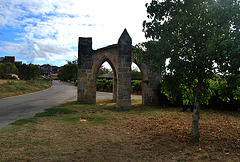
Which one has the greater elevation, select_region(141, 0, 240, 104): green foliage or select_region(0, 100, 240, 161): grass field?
select_region(141, 0, 240, 104): green foliage

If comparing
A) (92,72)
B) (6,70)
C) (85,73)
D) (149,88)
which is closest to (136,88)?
(149,88)

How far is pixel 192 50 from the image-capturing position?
4750 millimetres

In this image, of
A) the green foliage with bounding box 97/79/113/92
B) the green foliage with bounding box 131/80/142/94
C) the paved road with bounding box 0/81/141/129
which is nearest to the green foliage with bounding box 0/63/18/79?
the green foliage with bounding box 97/79/113/92

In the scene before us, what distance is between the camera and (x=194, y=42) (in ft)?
15.6

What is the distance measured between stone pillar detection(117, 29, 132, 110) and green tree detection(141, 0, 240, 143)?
5.61m

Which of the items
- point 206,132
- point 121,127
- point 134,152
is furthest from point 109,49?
point 134,152

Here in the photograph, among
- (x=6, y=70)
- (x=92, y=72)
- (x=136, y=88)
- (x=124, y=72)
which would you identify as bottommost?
(x=136, y=88)

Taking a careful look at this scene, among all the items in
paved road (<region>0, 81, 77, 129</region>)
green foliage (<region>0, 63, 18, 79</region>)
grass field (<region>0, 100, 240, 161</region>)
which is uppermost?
green foliage (<region>0, 63, 18, 79</region>)

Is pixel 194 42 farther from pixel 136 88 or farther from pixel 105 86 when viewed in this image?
pixel 105 86

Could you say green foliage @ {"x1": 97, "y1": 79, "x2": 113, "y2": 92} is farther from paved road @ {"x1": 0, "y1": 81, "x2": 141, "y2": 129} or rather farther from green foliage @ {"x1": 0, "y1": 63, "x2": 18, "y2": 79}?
green foliage @ {"x1": 0, "y1": 63, "x2": 18, "y2": 79}

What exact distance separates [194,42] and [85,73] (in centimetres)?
963

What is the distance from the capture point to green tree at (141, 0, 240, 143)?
403cm

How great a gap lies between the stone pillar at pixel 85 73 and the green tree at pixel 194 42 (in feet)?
27.4

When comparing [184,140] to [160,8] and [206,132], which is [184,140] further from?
[160,8]
